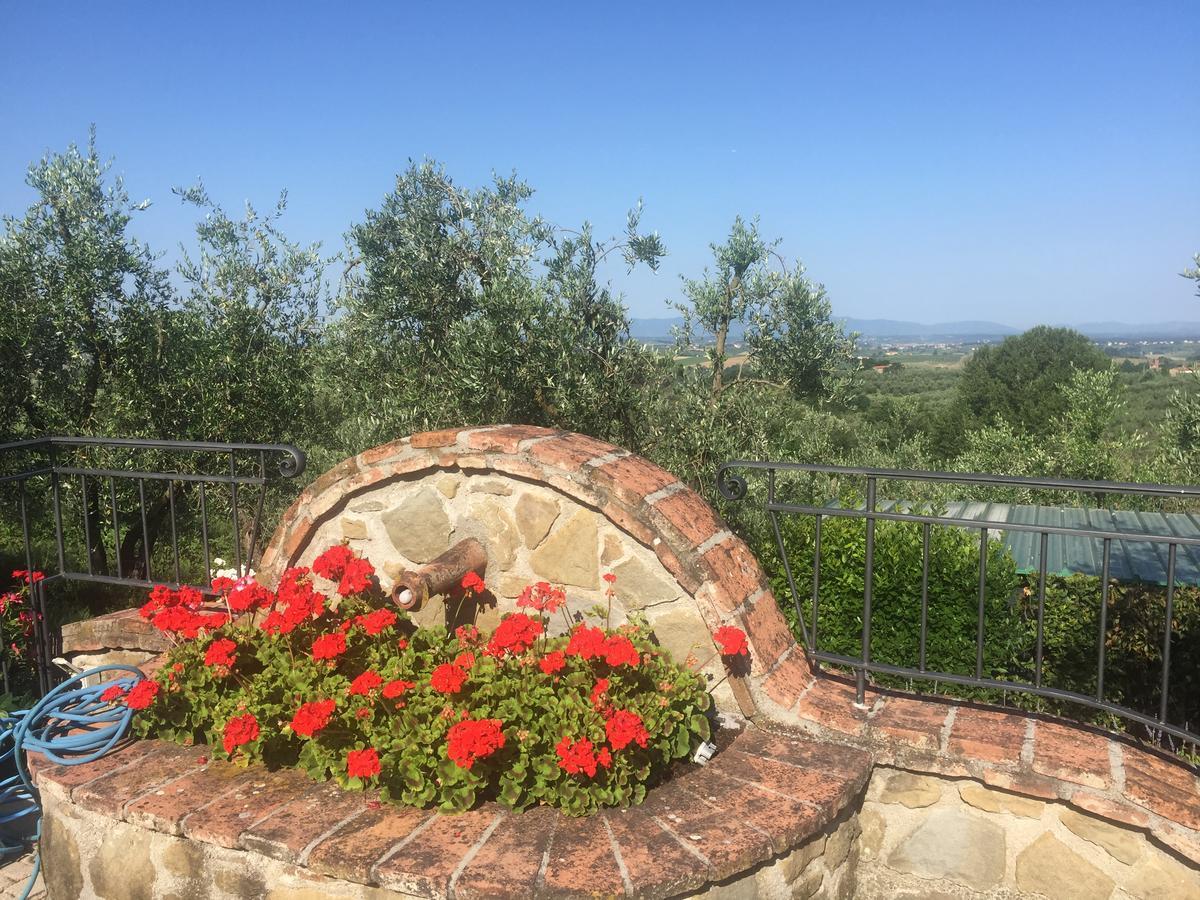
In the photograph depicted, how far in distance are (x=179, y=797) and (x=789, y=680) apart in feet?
7.43

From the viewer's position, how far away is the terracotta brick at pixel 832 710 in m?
3.19

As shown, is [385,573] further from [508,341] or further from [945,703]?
[508,341]

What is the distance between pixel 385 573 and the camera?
3.73m

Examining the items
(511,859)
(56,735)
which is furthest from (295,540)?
(511,859)

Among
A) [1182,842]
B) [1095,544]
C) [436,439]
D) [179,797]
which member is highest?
[436,439]

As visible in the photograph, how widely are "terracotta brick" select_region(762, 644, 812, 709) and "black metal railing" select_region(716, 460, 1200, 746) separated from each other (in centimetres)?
9

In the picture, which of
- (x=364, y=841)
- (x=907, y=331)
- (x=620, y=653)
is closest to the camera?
(x=364, y=841)

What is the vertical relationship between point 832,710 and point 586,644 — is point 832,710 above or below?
below

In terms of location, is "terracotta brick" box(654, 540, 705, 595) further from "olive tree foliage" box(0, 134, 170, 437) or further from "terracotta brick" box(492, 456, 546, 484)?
"olive tree foliage" box(0, 134, 170, 437)

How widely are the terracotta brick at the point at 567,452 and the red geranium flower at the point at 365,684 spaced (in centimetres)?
103

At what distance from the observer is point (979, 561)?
14.7 feet

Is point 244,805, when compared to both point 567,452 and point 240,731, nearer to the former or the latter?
point 240,731

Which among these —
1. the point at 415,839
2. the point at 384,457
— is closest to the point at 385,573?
the point at 384,457

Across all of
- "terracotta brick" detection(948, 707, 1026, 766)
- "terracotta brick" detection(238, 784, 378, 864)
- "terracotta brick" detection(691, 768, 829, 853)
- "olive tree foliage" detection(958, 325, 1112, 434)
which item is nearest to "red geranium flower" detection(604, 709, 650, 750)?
"terracotta brick" detection(691, 768, 829, 853)
